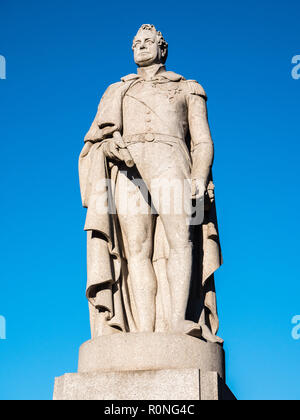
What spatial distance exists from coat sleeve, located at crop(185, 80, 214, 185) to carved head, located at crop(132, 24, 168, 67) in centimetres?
72

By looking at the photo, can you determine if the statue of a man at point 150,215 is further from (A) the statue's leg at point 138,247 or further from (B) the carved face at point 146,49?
(B) the carved face at point 146,49

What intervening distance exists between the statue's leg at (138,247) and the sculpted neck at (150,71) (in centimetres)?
180

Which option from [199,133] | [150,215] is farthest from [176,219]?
[199,133]

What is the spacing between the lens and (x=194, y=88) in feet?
34.4

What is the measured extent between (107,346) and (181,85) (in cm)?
423

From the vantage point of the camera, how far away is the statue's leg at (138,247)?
9.45 m

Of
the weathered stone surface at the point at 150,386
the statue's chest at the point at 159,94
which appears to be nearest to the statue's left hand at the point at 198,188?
the statue's chest at the point at 159,94

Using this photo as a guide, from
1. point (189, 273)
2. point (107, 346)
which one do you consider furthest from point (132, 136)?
point (107, 346)

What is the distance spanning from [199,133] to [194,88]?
77 centimetres

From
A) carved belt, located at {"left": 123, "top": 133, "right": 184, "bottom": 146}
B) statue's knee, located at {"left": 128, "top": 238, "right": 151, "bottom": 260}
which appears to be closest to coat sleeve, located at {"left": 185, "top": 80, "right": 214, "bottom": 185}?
carved belt, located at {"left": 123, "top": 133, "right": 184, "bottom": 146}

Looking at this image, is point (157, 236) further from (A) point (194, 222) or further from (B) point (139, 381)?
(B) point (139, 381)

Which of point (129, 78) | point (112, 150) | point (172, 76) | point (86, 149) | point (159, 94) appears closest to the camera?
point (112, 150)

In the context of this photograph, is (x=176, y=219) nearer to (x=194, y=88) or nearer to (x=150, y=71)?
(x=194, y=88)

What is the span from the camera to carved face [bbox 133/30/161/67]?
10797mm
